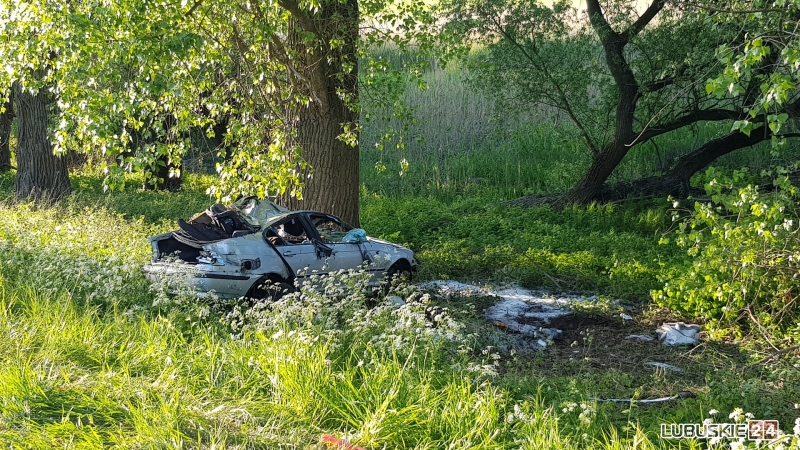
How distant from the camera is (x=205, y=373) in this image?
6.12 metres

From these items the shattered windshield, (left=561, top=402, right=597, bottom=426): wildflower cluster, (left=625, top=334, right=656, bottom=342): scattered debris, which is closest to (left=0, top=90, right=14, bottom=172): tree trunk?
the shattered windshield

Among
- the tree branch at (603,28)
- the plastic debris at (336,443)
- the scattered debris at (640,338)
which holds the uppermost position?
the tree branch at (603,28)

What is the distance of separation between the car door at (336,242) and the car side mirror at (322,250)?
6 cm

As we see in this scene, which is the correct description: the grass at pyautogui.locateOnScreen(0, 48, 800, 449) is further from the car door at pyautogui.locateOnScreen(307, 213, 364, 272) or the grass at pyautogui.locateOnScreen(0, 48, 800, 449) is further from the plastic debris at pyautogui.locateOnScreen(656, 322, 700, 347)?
the car door at pyautogui.locateOnScreen(307, 213, 364, 272)

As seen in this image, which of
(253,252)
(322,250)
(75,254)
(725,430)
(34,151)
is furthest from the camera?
(34,151)

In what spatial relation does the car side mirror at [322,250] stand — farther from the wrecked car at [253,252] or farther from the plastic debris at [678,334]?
the plastic debris at [678,334]

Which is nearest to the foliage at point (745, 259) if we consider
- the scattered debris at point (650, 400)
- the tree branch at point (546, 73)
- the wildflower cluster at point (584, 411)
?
the scattered debris at point (650, 400)

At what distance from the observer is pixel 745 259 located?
8.23m

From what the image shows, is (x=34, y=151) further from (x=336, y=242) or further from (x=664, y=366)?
(x=664, y=366)

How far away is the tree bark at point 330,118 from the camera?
10906 mm

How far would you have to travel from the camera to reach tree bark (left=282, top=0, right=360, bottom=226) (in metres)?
10.9

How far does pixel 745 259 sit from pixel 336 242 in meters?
4.82

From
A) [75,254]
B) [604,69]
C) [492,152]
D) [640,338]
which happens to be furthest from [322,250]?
[492,152]

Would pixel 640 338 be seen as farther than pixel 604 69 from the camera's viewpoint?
No
